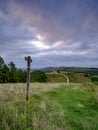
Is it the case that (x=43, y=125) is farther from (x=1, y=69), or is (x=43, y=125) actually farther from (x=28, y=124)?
(x=1, y=69)

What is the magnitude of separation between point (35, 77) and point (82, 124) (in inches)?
2885

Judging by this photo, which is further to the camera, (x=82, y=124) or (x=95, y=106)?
(x=95, y=106)

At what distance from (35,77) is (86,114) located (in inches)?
2774

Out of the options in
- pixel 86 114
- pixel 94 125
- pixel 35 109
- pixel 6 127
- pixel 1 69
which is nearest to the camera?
pixel 6 127

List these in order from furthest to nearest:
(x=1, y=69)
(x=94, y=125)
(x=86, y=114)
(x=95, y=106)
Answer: (x=1, y=69) < (x=95, y=106) < (x=86, y=114) < (x=94, y=125)

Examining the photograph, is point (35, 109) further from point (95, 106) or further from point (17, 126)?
point (95, 106)

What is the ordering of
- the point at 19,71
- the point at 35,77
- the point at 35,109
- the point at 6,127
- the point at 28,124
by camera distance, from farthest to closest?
the point at 35,77, the point at 19,71, the point at 35,109, the point at 28,124, the point at 6,127

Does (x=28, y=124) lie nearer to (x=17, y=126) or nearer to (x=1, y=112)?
(x=17, y=126)

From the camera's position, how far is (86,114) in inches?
500

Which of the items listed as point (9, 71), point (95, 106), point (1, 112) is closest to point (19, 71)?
point (9, 71)

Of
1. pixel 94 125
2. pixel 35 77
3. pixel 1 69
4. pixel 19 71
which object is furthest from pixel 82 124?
pixel 35 77

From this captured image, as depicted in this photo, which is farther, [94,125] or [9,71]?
[9,71]

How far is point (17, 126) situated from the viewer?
28.3ft

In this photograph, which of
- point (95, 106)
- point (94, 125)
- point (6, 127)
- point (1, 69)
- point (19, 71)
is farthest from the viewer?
point (19, 71)
